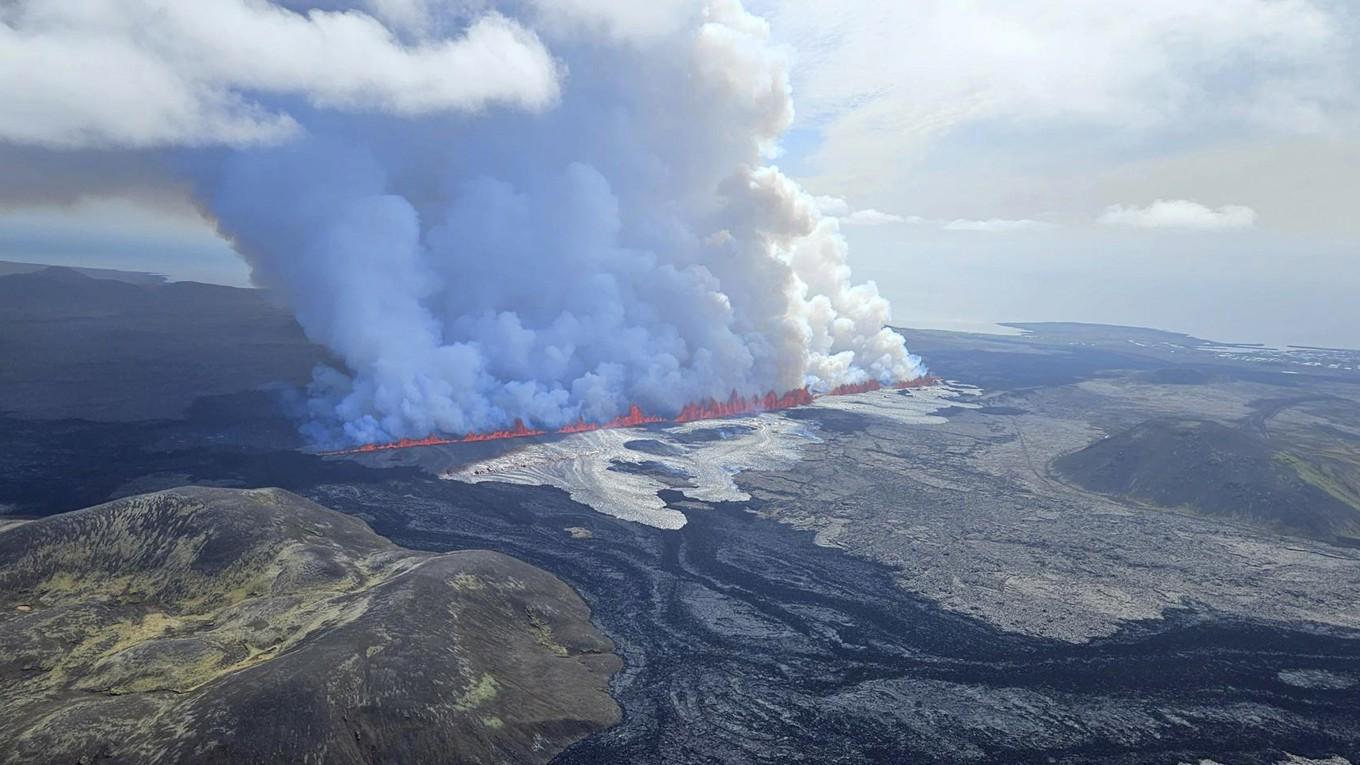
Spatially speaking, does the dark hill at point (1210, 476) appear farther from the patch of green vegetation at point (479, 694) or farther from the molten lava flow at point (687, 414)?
the patch of green vegetation at point (479, 694)

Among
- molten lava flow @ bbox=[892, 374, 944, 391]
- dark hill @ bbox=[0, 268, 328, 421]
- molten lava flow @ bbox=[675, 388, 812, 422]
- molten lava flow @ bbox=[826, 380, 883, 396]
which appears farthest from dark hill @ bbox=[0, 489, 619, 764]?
molten lava flow @ bbox=[892, 374, 944, 391]

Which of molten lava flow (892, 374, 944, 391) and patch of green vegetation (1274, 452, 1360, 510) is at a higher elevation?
molten lava flow (892, 374, 944, 391)

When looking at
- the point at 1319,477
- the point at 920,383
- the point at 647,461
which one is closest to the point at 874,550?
the point at 647,461

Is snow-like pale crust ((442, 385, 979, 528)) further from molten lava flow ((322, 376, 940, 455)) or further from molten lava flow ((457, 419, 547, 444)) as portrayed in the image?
molten lava flow ((457, 419, 547, 444))

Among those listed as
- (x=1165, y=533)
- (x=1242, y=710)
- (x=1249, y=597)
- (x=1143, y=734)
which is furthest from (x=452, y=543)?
(x=1165, y=533)

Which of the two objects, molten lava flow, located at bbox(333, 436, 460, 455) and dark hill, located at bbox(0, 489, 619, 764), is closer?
dark hill, located at bbox(0, 489, 619, 764)

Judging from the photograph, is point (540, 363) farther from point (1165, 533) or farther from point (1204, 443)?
point (1204, 443)
